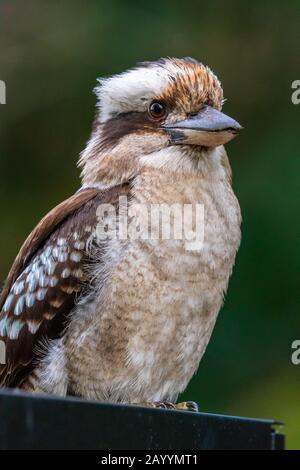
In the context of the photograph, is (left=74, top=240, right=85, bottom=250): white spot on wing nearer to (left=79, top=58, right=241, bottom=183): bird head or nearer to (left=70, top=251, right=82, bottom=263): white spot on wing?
(left=70, top=251, right=82, bottom=263): white spot on wing

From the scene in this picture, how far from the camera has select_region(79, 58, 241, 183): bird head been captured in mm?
3887

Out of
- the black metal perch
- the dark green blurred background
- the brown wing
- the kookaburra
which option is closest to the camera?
the black metal perch

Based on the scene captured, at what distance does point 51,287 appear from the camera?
3.79 meters

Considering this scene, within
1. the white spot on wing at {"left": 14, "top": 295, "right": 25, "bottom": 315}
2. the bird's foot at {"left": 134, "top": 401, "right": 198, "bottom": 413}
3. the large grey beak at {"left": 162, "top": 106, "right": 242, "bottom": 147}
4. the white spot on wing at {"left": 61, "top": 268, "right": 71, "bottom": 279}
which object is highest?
the large grey beak at {"left": 162, "top": 106, "right": 242, "bottom": 147}

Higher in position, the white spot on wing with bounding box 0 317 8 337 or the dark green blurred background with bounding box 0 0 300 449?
the dark green blurred background with bounding box 0 0 300 449

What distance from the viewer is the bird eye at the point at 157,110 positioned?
13.1ft

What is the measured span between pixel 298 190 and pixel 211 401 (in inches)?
47.9

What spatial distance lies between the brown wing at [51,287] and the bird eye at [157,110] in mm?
295

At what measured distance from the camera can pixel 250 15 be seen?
267 inches

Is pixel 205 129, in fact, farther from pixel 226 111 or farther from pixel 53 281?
pixel 226 111

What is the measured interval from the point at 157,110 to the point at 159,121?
0.06 m

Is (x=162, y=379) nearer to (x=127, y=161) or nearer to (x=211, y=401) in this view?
(x=127, y=161)

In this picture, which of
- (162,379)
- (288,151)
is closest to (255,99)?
(288,151)

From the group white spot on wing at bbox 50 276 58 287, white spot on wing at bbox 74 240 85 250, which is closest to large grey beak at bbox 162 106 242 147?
white spot on wing at bbox 74 240 85 250
